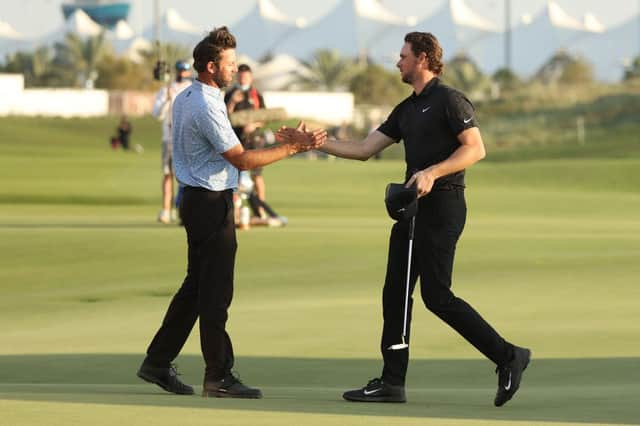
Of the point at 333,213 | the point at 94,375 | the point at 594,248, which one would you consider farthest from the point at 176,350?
the point at 333,213

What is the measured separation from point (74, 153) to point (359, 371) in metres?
50.6

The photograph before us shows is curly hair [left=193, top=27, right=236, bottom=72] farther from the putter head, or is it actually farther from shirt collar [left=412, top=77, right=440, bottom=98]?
the putter head

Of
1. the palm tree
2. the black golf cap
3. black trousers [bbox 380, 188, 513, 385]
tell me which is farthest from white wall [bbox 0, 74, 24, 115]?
the black golf cap

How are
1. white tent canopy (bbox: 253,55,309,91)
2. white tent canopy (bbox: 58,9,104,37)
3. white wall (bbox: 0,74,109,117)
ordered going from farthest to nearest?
white tent canopy (bbox: 58,9,104,37) < white tent canopy (bbox: 253,55,309,91) < white wall (bbox: 0,74,109,117)

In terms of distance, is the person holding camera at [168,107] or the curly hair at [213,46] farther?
the person holding camera at [168,107]

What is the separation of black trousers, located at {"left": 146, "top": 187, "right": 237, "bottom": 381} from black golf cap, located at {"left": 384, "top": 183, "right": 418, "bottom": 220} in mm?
941

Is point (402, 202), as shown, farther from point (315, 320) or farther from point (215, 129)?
point (315, 320)

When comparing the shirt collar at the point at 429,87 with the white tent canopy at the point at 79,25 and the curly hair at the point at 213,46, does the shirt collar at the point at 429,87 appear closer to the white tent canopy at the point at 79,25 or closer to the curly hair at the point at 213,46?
the curly hair at the point at 213,46

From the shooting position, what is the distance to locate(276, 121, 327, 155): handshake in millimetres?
10023

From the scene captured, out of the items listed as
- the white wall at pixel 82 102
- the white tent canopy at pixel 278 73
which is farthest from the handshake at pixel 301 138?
the white tent canopy at pixel 278 73

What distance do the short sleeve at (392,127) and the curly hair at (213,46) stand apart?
1.03m

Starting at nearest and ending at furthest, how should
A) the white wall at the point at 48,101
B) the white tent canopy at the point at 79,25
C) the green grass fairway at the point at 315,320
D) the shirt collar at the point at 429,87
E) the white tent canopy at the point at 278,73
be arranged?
the green grass fairway at the point at 315,320
the shirt collar at the point at 429,87
the white wall at the point at 48,101
the white tent canopy at the point at 278,73
the white tent canopy at the point at 79,25

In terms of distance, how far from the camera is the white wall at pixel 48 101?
11519cm

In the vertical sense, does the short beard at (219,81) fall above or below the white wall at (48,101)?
below
